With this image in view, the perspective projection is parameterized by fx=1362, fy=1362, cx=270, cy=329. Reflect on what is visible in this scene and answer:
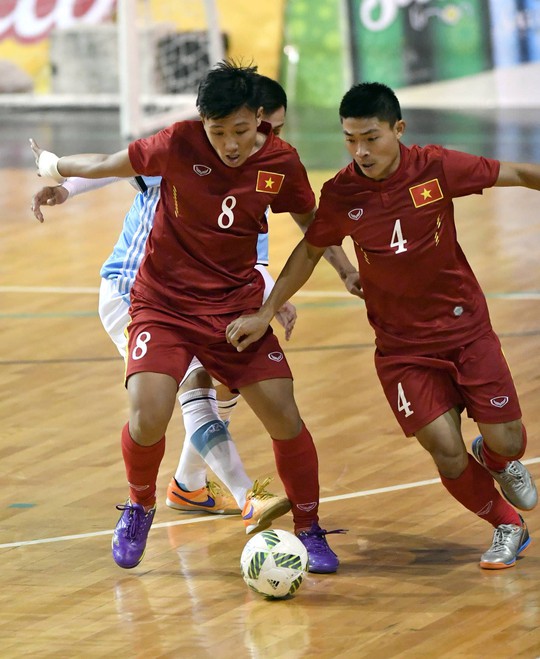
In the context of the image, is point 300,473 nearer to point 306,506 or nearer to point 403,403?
point 306,506

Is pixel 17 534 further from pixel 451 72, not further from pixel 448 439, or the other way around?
pixel 451 72

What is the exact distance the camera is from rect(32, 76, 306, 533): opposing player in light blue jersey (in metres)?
4.86

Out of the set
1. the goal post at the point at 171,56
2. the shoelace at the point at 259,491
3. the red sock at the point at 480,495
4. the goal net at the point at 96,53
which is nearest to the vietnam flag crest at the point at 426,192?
the red sock at the point at 480,495

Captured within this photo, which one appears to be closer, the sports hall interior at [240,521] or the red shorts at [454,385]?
the sports hall interior at [240,521]

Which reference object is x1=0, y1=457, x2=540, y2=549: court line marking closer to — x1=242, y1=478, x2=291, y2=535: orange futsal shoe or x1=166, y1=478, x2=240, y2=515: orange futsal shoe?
x1=166, y1=478, x2=240, y2=515: orange futsal shoe

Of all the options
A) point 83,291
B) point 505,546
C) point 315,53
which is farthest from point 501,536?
point 315,53

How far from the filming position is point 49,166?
477 centimetres

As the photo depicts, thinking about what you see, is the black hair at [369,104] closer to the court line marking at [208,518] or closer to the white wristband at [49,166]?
the white wristband at [49,166]

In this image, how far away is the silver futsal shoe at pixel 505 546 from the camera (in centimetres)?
445

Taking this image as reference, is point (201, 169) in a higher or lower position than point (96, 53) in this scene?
higher

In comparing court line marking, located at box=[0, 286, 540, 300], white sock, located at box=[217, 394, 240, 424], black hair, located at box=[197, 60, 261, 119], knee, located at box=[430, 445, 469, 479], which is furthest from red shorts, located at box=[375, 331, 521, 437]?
court line marking, located at box=[0, 286, 540, 300]

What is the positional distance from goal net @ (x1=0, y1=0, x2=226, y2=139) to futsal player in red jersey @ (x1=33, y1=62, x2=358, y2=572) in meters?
→ 10.5

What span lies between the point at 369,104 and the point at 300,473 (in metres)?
1.24

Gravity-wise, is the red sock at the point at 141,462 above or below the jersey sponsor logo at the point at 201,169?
below
